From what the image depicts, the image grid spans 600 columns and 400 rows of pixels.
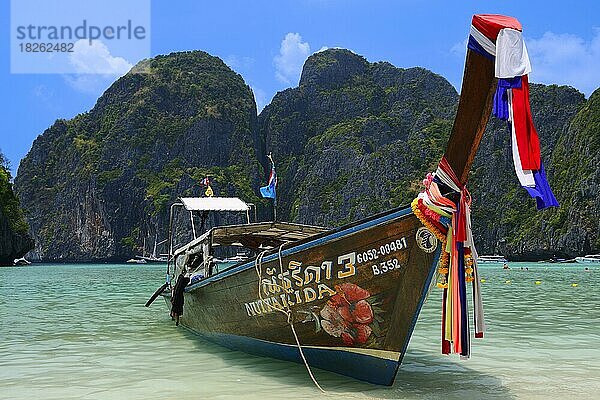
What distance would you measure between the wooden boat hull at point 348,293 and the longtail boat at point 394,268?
11 millimetres

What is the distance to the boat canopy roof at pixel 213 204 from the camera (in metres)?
12.4

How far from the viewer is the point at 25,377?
7.40 meters

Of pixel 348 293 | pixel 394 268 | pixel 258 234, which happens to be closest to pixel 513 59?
pixel 394 268

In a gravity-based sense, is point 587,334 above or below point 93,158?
below

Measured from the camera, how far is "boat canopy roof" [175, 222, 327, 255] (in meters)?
9.88

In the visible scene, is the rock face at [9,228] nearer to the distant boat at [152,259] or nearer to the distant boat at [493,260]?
the distant boat at [152,259]

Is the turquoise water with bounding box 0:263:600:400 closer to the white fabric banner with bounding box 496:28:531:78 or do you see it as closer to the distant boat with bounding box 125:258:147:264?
the white fabric banner with bounding box 496:28:531:78

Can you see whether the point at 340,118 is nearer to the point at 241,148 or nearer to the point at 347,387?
the point at 241,148

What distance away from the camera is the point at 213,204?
12.6 metres

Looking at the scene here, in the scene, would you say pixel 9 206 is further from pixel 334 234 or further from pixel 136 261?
pixel 334 234

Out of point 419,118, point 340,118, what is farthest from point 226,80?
point 419,118

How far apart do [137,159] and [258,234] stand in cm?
11479

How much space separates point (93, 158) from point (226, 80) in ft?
109

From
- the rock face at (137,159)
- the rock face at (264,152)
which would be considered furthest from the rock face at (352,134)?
the rock face at (137,159)
